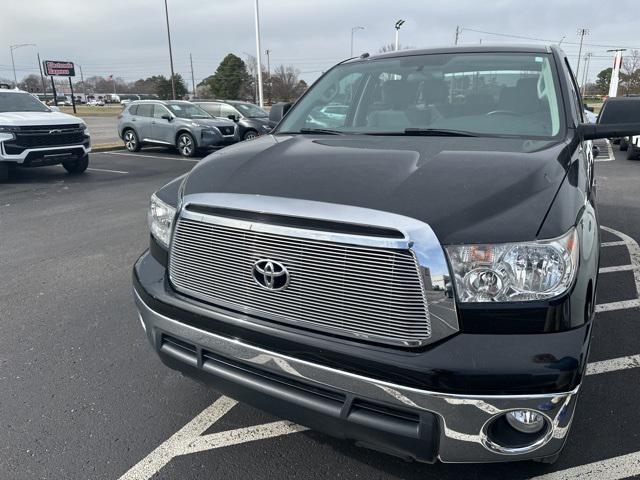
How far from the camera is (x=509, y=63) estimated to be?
3172 millimetres

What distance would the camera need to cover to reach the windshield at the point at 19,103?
10608 millimetres

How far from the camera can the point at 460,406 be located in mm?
1647

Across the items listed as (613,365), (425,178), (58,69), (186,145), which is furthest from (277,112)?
(58,69)

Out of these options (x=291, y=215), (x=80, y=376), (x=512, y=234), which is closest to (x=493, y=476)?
(x=512, y=234)

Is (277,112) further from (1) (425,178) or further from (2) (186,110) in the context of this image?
(2) (186,110)

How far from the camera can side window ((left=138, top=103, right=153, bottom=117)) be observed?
16.0m

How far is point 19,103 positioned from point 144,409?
10.7 metres

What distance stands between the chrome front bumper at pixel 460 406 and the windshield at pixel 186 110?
15.0 metres

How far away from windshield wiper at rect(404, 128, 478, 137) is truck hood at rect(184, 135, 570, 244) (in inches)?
4.8

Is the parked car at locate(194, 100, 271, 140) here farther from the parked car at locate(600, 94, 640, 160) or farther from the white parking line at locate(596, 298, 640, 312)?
the parked car at locate(600, 94, 640, 160)

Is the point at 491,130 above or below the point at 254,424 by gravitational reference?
above

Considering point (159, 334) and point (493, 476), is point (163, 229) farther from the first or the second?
point (493, 476)

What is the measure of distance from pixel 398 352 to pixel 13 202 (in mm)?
8818

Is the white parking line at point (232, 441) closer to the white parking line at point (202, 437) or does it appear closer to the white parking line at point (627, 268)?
the white parking line at point (202, 437)
